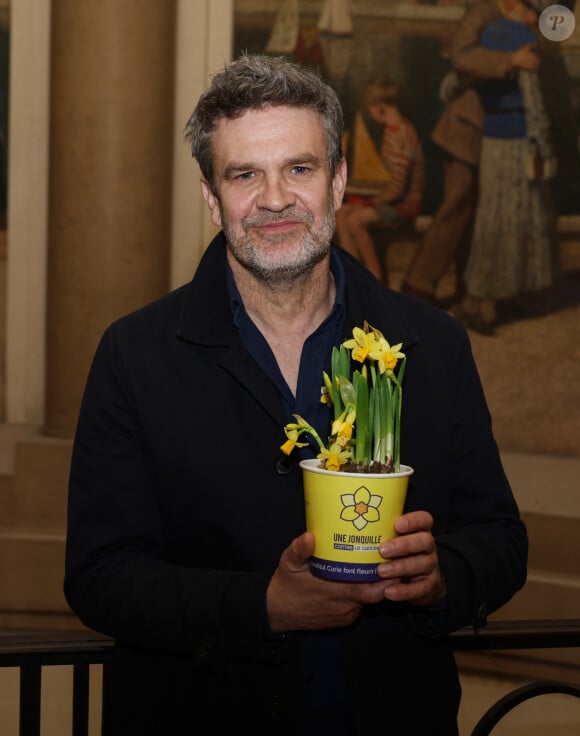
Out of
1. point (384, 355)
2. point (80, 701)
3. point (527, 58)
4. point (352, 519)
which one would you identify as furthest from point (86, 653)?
point (527, 58)

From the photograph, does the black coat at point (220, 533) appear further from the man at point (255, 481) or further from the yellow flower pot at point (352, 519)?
the yellow flower pot at point (352, 519)

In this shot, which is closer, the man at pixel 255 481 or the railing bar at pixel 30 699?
the man at pixel 255 481

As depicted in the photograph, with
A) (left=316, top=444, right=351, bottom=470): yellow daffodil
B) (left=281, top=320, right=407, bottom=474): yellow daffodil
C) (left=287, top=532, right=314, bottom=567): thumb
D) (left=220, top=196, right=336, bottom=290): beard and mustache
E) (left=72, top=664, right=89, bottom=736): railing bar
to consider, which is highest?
(left=220, top=196, right=336, bottom=290): beard and mustache

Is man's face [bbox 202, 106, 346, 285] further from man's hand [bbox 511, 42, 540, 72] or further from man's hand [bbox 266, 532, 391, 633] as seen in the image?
man's hand [bbox 511, 42, 540, 72]

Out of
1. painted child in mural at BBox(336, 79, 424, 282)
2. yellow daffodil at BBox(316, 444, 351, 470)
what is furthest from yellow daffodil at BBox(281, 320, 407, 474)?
painted child in mural at BBox(336, 79, 424, 282)

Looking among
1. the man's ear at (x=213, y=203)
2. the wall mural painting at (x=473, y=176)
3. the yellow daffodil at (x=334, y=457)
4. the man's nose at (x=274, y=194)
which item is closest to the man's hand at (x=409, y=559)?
the yellow daffodil at (x=334, y=457)

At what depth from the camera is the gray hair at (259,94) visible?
2.09m

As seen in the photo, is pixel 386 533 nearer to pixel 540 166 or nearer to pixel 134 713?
pixel 134 713

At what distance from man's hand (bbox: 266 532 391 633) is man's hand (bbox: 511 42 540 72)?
22.3ft

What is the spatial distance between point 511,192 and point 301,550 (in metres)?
6.70

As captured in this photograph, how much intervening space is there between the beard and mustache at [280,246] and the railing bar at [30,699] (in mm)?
836

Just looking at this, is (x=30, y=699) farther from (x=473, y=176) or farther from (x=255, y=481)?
(x=473, y=176)

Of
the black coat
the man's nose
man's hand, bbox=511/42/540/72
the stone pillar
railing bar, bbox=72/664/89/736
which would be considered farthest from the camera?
man's hand, bbox=511/42/540/72

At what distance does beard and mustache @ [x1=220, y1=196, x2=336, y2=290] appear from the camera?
2121 millimetres
